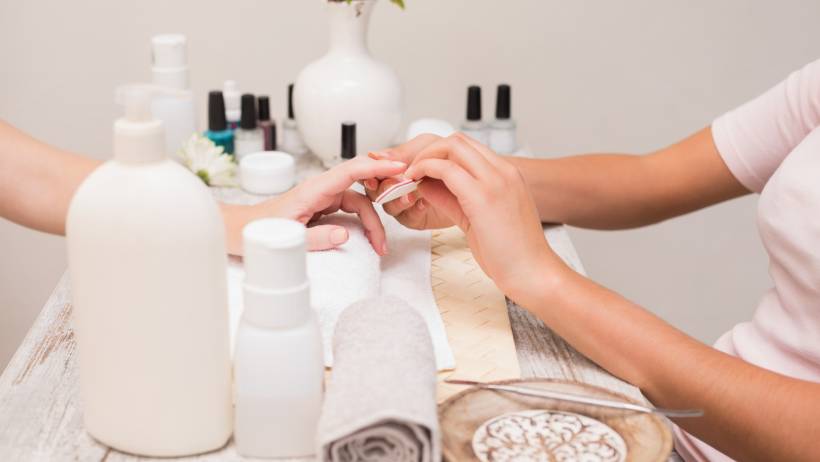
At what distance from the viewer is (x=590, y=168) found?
1187 mm

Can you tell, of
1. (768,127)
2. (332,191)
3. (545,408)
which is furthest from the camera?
(768,127)

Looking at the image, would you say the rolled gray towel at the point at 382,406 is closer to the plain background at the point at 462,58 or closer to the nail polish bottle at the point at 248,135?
the nail polish bottle at the point at 248,135

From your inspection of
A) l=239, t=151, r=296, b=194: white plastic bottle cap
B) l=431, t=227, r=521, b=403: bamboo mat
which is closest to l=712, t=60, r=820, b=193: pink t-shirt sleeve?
l=431, t=227, r=521, b=403: bamboo mat

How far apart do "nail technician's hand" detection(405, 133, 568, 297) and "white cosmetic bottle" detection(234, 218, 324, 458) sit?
0.29m

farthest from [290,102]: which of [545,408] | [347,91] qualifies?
[545,408]

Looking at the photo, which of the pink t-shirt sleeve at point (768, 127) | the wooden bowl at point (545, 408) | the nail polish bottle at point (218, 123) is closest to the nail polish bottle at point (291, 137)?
the nail polish bottle at point (218, 123)

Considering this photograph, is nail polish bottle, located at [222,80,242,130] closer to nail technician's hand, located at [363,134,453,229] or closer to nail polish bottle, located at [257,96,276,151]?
nail polish bottle, located at [257,96,276,151]

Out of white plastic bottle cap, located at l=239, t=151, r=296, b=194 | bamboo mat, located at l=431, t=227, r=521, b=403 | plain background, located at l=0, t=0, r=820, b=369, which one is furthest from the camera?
plain background, located at l=0, t=0, r=820, b=369

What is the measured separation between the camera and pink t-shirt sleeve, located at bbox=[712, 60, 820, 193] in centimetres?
106

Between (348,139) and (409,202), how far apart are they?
33cm

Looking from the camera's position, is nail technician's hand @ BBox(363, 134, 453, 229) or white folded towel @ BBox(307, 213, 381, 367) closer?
white folded towel @ BBox(307, 213, 381, 367)

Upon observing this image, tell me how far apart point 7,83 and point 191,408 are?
143cm

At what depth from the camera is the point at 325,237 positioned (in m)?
0.93

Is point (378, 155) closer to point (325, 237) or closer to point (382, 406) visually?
point (325, 237)
